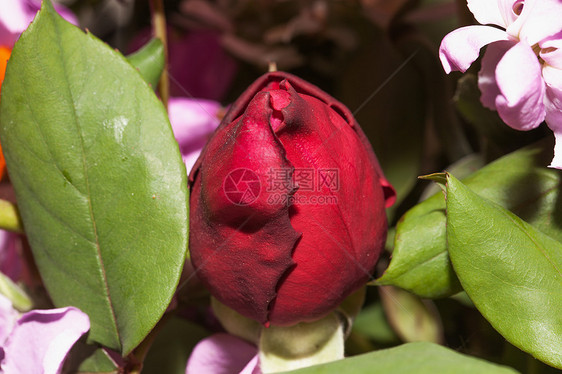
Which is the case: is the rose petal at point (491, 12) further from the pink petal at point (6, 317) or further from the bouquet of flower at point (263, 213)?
the pink petal at point (6, 317)

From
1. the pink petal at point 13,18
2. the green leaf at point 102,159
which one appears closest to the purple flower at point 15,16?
the pink petal at point 13,18

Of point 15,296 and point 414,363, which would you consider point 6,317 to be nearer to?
point 15,296

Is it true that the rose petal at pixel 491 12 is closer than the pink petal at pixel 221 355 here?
Yes

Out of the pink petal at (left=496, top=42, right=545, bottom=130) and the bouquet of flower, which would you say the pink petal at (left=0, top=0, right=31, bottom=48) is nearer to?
the bouquet of flower

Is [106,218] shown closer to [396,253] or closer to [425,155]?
[396,253]

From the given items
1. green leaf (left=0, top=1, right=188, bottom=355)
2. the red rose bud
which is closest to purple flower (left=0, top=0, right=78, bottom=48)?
green leaf (left=0, top=1, right=188, bottom=355)

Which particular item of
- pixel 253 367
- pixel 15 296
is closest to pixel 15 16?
pixel 15 296

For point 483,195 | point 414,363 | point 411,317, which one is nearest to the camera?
point 414,363
